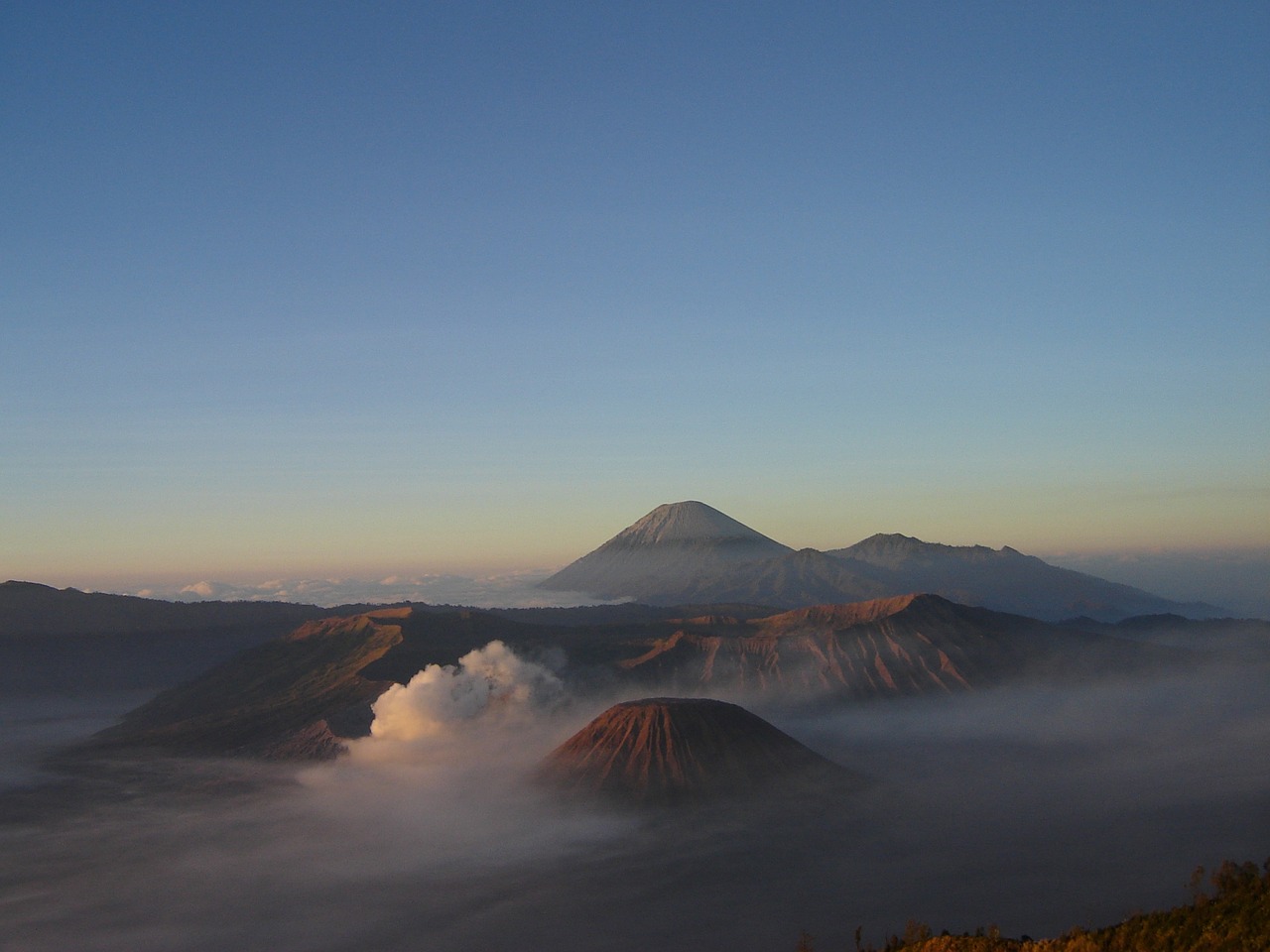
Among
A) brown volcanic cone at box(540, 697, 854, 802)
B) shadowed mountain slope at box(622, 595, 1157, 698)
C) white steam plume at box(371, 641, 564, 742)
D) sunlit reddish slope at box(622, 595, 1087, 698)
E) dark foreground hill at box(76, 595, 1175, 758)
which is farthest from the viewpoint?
sunlit reddish slope at box(622, 595, 1087, 698)

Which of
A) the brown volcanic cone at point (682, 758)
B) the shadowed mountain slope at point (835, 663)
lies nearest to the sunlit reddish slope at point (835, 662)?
the shadowed mountain slope at point (835, 663)

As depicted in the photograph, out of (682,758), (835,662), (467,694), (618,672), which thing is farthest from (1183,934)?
(835,662)

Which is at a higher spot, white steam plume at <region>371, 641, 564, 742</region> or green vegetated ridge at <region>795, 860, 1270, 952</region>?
green vegetated ridge at <region>795, 860, 1270, 952</region>

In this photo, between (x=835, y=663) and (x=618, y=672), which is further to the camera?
(x=835, y=663)

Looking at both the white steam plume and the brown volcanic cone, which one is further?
the white steam plume

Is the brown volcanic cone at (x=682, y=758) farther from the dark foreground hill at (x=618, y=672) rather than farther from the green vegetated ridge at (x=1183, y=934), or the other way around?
the green vegetated ridge at (x=1183, y=934)

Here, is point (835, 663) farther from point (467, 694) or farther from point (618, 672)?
point (467, 694)

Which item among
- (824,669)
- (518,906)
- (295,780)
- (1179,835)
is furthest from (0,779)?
(1179,835)

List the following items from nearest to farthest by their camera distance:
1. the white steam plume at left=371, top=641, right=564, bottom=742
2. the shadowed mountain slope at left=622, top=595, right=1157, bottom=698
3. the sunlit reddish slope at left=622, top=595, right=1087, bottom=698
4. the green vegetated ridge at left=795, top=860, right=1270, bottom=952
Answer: the green vegetated ridge at left=795, top=860, right=1270, bottom=952
the white steam plume at left=371, top=641, right=564, bottom=742
the shadowed mountain slope at left=622, top=595, right=1157, bottom=698
the sunlit reddish slope at left=622, top=595, right=1087, bottom=698

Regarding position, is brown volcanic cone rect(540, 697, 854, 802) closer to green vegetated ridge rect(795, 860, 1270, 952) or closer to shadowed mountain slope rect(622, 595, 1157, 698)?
shadowed mountain slope rect(622, 595, 1157, 698)

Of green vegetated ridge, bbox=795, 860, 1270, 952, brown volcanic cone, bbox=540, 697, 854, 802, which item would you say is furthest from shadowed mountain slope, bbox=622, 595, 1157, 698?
green vegetated ridge, bbox=795, 860, 1270, 952
